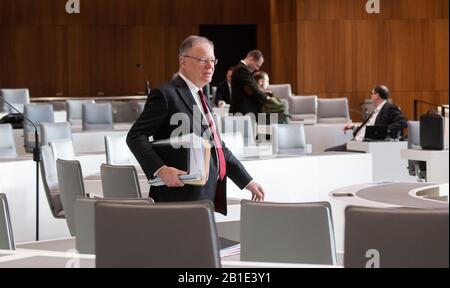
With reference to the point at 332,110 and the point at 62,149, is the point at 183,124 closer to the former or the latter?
the point at 62,149

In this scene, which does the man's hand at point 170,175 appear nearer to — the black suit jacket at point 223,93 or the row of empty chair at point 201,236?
the row of empty chair at point 201,236

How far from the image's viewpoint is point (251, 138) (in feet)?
33.7

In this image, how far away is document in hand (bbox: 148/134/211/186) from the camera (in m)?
4.39

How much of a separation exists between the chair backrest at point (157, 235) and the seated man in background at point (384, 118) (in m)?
8.39

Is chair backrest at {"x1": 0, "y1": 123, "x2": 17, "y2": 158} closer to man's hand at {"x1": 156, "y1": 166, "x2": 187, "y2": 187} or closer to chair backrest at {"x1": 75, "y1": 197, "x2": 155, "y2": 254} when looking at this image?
man's hand at {"x1": 156, "y1": 166, "x2": 187, "y2": 187}

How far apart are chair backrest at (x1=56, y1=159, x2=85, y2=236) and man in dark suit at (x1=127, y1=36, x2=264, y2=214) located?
194cm

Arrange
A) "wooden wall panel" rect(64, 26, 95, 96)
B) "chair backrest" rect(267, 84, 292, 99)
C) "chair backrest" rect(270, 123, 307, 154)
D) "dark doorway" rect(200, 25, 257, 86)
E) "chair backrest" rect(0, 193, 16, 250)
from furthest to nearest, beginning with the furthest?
"dark doorway" rect(200, 25, 257, 86)
"wooden wall panel" rect(64, 26, 95, 96)
"chair backrest" rect(267, 84, 292, 99)
"chair backrest" rect(270, 123, 307, 154)
"chair backrest" rect(0, 193, 16, 250)

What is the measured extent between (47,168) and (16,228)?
2.27ft

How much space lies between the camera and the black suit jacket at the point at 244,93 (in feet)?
38.5

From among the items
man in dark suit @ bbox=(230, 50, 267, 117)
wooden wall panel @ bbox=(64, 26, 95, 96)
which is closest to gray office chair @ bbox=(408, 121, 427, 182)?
man in dark suit @ bbox=(230, 50, 267, 117)

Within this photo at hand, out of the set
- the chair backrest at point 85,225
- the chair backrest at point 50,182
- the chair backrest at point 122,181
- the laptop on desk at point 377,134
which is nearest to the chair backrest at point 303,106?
the laptop on desk at point 377,134

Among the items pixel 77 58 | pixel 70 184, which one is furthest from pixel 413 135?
pixel 77 58

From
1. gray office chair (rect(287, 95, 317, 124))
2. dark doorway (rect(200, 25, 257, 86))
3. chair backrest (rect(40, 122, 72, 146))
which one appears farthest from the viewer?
dark doorway (rect(200, 25, 257, 86))
